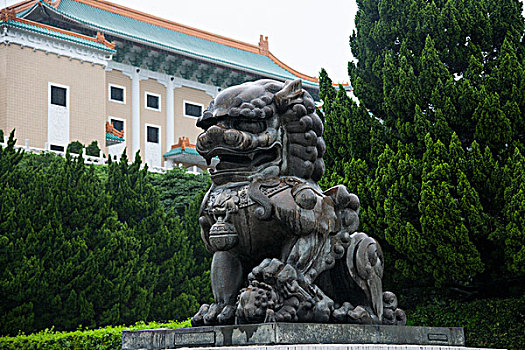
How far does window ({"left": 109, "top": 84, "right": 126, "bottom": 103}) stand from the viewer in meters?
27.3

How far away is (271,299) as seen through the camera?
371cm

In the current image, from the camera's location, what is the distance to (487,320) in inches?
333

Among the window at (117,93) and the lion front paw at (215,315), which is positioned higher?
the window at (117,93)

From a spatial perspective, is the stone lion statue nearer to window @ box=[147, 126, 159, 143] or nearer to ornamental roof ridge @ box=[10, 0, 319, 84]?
ornamental roof ridge @ box=[10, 0, 319, 84]

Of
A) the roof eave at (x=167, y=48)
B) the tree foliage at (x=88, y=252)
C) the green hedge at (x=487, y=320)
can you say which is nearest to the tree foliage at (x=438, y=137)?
the green hedge at (x=487, y=320)

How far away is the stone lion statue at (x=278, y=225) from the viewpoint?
3.83 metres

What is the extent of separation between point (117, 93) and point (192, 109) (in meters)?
3.90

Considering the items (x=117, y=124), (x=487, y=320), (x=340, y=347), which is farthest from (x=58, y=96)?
(x=340, y=347)

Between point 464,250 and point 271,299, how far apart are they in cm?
473

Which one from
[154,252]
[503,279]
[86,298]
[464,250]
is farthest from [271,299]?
[154,252]

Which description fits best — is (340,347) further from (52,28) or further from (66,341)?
(52,28)

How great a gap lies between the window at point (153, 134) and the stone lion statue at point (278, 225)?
25.1 meters

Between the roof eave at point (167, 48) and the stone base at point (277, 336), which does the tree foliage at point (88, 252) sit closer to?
the stone base at point (277, 336)

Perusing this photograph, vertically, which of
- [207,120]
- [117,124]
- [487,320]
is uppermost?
[117,124]
